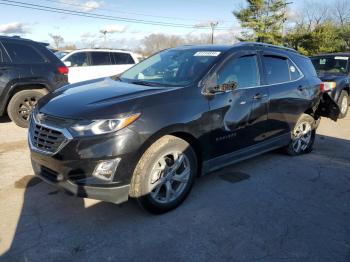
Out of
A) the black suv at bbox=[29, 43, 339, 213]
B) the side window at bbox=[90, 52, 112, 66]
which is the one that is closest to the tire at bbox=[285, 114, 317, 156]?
the black suv at bbox=[29, 43, 339, 213]

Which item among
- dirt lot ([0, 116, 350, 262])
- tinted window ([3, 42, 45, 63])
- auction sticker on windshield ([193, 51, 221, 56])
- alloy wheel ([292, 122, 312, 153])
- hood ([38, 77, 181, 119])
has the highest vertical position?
tinted window ([3, 42, 45, 63])

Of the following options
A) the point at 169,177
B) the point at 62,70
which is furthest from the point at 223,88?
the point at 62,70

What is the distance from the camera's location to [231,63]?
13.4 feet

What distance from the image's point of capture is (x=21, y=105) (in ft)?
22.9

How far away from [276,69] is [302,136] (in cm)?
139

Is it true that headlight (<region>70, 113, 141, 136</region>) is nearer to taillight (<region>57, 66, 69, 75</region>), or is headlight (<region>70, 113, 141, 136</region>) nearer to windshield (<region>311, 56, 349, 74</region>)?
taillight (<region>57, 66, 69, 75</region>)

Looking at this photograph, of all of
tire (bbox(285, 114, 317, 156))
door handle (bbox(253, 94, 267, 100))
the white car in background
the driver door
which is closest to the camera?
the driver door

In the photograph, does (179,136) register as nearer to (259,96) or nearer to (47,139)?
(47,139)

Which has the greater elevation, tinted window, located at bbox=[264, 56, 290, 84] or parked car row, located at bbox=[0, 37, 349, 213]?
tinted window, located at bbox=[264, 56, 290, 84]

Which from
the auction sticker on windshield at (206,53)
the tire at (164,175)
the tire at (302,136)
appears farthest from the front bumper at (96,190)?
the tire at (302,136)

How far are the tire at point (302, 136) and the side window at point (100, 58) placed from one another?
737 centimetres

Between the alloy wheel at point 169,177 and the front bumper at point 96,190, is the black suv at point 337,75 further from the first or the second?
the front bumper at point 96,190

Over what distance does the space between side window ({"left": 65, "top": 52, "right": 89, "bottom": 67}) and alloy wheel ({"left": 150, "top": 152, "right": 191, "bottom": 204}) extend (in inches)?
317

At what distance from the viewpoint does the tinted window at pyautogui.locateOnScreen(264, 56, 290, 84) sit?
4.68m
